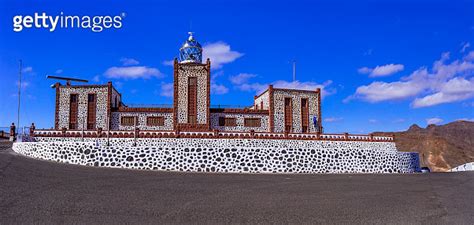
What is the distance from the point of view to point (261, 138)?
1064 inches

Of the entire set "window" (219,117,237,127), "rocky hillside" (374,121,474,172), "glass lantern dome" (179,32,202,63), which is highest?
"glass lantern dome" (179,32,202,63)

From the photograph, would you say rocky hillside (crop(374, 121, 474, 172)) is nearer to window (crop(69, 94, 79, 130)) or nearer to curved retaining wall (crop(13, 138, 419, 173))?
curved retaining wall (crop(13, 138, 419, 173))

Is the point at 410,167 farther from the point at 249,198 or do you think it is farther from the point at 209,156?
the point at 249,198

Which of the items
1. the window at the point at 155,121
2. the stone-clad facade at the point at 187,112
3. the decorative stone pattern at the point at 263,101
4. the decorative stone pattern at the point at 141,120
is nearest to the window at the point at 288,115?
the stone-clad facade at the point at 187,112

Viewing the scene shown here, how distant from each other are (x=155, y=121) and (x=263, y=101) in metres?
9.07

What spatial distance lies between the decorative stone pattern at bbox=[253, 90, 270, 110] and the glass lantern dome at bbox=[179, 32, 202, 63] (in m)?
6.01

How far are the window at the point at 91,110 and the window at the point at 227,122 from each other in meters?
9.48

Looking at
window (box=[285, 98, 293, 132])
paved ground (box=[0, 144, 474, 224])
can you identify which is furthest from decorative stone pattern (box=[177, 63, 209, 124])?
paved ground (box=[0, 144, 474, 224])

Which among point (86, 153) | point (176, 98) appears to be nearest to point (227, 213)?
point (86, 153)

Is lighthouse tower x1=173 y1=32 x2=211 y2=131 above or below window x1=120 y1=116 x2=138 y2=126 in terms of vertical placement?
above

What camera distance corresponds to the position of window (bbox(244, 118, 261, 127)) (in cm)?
3152

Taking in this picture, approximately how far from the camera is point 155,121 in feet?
100

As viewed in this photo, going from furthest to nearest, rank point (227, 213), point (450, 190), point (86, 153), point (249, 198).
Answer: point (86, 153), point (450, 190), point (249, 198), point (227, 213)

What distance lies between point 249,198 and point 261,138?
17609mm
